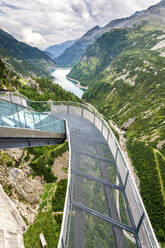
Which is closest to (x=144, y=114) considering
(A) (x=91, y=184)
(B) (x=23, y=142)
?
(B) (x=23, y=142)

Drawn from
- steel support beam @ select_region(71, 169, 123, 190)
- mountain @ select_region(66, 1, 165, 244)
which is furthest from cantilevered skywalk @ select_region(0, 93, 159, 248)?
mountain @ select_region(66, 1, 165, 244)

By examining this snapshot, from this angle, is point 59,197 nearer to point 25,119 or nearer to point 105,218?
point 25,119

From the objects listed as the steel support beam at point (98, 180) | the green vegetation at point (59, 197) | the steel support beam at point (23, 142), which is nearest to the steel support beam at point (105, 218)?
the steel support beam at point (98, 180)

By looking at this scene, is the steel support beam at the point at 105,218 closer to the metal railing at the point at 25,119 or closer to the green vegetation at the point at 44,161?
the metal railing at the point at 25,119

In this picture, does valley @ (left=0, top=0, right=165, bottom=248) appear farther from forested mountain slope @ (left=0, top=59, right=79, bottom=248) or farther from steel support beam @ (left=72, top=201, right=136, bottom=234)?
steel support beam @ (left=72, top=201, right=136, bottom=234)

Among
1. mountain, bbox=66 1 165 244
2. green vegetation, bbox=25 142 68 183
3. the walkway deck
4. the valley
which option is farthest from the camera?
mountain, bbox=66 1 165 244

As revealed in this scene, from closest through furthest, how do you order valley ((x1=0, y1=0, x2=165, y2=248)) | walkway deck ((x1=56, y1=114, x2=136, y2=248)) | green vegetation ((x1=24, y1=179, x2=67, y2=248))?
walkway deck ((x1=56, y1=114, x2=136, y2=248)), green vegetation ((x1=24, y1=179, x2=67, y2=248)), valley ((x1=0, y1=0, x2=165, y2=248))
